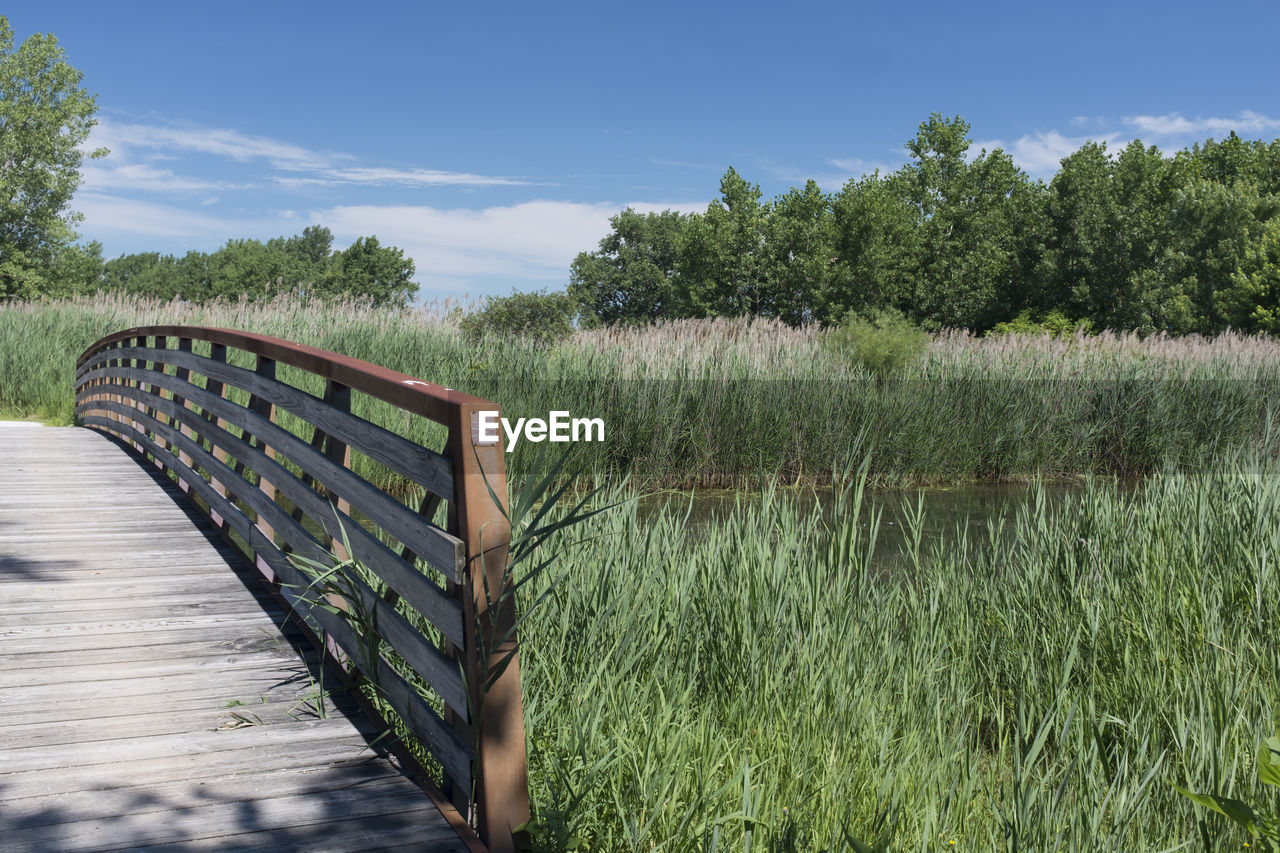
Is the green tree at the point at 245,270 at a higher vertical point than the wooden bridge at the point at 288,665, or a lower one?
higher

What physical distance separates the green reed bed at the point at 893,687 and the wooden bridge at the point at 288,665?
0.92ft

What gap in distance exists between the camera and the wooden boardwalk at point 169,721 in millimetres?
2588

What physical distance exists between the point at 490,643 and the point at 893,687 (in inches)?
72.8

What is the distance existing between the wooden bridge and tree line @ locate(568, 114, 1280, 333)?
38.1 meters

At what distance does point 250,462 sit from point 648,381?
638cm

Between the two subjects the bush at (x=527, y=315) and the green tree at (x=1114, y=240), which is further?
the green tree at (x=1114, y=240)

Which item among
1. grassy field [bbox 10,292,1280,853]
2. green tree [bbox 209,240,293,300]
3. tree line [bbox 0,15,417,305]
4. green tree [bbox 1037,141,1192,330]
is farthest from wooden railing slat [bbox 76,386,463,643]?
green tree [bbox 209,240,293,300]

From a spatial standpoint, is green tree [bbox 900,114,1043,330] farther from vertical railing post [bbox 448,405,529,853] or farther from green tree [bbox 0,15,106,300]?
vertical railing post [bbox 448,405,529,853]

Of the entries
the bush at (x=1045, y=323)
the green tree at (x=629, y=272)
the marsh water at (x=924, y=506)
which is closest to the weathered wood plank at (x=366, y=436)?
the marsh water at (x=924, y=506)

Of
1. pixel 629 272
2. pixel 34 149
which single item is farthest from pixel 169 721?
pixel 629 272

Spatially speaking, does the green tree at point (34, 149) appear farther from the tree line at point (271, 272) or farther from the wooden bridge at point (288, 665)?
the wooden bridge at point (288, 665)

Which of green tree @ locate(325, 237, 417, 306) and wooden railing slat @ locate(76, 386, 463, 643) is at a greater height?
green tree @ locate(325, 237, 417, 306)

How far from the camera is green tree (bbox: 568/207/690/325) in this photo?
6253 cm

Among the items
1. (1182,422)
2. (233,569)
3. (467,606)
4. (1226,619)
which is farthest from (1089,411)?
(467,606)
